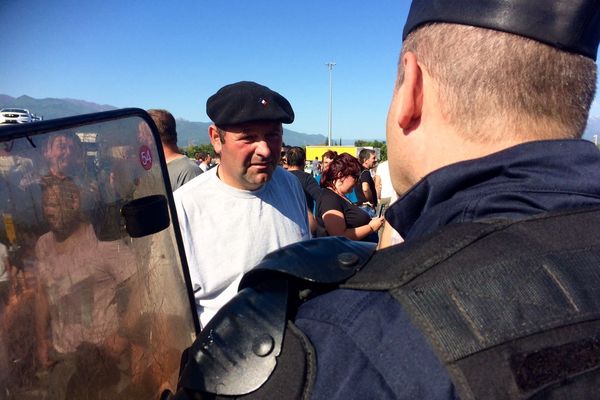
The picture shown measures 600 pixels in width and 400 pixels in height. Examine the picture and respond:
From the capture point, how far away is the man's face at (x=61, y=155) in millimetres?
823

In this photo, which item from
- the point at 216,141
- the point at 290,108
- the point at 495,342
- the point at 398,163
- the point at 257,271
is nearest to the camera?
the point at 495,342

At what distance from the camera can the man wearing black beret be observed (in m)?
0.67

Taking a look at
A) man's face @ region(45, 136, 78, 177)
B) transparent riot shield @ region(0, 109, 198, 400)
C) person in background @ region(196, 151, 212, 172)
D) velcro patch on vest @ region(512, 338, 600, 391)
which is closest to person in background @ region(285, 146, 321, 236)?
transparent riot shield @ region(0, 109, 198, 400)

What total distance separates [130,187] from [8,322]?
0.39 m

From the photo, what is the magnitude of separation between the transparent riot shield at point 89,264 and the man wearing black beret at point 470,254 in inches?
10.7

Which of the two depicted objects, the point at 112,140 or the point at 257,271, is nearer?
the point at 257,271

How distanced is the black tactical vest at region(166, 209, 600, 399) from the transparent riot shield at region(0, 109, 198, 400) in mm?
263

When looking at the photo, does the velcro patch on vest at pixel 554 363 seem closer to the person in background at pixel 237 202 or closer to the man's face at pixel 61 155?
the man's face at pixel 61 155

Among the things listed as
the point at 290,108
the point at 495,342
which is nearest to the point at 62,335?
the point at 495,342

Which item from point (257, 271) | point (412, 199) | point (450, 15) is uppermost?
point (450, 15)

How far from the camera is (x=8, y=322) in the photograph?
→ 2.40 ft

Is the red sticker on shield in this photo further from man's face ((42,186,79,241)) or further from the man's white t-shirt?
Answer: the man's white t-shirt

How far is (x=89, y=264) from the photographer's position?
908 mm

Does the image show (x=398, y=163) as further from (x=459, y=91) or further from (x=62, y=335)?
(x=62, y=335)
